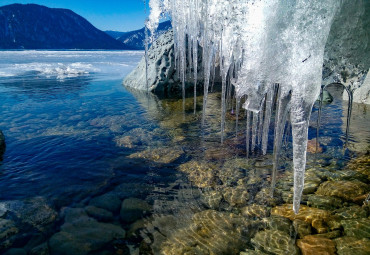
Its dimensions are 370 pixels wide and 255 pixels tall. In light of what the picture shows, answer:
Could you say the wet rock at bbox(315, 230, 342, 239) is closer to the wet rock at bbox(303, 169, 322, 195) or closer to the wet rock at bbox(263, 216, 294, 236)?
the wet rock at bbox(263, 216, 294, 236)

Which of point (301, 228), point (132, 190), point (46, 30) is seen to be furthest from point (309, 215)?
point (46, 30)

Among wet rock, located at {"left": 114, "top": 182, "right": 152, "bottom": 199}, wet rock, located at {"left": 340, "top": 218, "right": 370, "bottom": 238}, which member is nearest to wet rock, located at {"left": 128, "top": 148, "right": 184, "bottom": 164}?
wet rock, located at {"left": 114, "top": 182, "right": 152, "bottom": 199}

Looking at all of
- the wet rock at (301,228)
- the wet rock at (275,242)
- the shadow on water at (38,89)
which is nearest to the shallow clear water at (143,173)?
the wet rock at (275,242)

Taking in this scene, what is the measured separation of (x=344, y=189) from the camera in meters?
3.67

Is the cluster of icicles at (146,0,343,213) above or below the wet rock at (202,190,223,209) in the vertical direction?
above

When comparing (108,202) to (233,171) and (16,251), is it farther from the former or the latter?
(233,171)

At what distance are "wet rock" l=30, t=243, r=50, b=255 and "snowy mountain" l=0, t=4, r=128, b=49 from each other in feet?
508

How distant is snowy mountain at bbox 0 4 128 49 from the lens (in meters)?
139

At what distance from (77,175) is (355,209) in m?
4.65

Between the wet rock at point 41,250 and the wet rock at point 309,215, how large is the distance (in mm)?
2969

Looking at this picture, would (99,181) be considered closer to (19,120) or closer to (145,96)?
(19,120)

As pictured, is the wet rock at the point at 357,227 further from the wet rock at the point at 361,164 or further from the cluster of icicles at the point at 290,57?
the wet rock at the point at 361,164

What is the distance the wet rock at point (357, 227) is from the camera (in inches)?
108

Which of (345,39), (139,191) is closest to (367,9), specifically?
(345,39)
